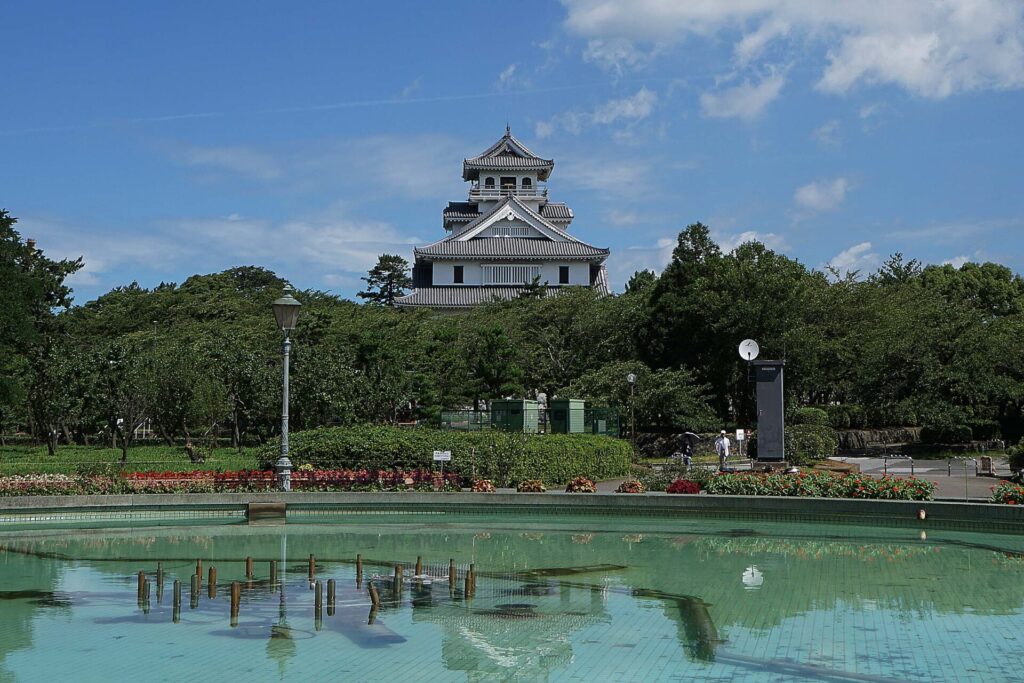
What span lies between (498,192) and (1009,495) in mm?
73053

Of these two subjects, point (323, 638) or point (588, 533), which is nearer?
point (323, 638)

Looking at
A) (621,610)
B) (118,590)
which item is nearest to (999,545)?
(621,610)

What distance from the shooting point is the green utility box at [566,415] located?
32906 millimetres

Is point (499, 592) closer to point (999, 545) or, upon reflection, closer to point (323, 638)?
point (323, 638)

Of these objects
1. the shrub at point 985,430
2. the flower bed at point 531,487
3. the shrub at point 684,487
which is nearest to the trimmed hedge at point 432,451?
the flower bed at point 531,487

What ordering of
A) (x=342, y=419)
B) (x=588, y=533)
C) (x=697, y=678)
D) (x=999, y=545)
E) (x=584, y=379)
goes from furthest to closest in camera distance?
1. (x=584, y=379)
2. (x=342, y=419)
3. (x=588, y=533)
4. (x=999, y=545)
5. (x=697, y=678)

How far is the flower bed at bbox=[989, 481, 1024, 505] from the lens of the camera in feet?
67.8

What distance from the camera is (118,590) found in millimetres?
14531

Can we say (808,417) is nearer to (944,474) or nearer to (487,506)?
(944,474)

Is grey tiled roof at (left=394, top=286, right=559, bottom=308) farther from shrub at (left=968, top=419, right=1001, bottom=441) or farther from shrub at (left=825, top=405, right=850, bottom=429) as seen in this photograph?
shrub at (left=968, top=419, right=1001, bottom=441)

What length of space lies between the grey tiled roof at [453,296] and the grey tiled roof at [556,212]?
53.4ft

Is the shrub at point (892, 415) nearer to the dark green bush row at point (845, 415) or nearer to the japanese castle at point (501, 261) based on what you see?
the dark green bush row at point (845, 415)

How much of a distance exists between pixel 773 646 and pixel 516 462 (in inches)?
587

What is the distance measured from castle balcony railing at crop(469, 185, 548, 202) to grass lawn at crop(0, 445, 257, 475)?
50.1 meters
